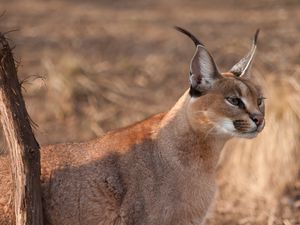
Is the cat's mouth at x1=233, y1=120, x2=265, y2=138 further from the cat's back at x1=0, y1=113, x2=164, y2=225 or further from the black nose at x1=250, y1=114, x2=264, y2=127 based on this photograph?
the cat's back at x1=0, y1=113, x2=164, y2=225

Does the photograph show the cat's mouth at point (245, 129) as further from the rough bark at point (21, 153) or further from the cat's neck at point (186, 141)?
the rough bark at point (21, 153)

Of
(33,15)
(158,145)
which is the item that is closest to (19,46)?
(33,15)

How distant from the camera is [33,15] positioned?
16578 millimetres

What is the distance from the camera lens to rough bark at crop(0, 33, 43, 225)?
20.8ft

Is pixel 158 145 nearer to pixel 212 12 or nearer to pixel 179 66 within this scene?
pixel 179 66

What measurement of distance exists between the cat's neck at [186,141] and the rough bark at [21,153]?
3.40 feet

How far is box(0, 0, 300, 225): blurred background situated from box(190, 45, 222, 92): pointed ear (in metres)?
1.51

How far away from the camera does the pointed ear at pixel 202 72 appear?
659cm

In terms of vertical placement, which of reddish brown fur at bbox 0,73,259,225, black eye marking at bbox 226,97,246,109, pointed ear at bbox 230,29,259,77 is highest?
pointed ear at bbox 230,29,259,77

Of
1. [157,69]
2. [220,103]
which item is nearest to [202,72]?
[220,103]

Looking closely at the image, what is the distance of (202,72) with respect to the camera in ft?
21.8

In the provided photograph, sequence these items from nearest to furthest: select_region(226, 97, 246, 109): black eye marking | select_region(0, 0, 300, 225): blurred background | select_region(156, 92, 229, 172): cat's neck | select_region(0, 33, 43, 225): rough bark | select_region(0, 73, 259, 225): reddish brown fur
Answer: select_region(0, 33, 43, 225): rough bark < select_region(0, 73, 259, 225): reddish brown fur < select_region(226, 97, 246, 109): black eye marking < select_region(156, 92, 229, 172): cat's neck < select_region(0, 0, 300, 225): blurred background

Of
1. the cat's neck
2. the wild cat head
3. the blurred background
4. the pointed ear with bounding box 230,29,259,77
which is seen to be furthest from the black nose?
the blurred background

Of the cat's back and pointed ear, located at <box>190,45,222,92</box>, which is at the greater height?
pointed ear, located at <box>190,45,222,92</box>
